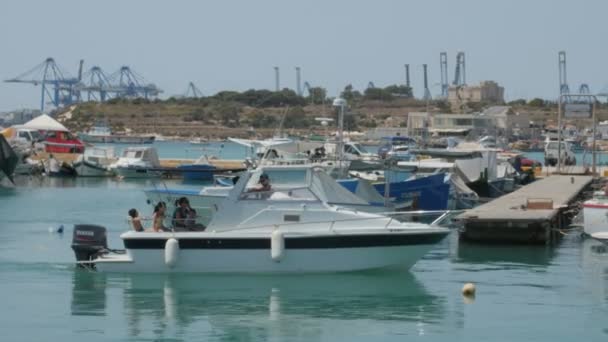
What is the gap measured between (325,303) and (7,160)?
41472 mm

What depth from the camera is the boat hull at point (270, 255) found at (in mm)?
23422

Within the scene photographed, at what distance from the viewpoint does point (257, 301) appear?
73.7ft

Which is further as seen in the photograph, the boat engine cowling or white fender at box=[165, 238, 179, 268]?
the boat engine cowling

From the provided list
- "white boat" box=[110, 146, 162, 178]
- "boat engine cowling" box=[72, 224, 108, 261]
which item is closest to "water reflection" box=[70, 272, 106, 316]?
"boat engine cowling" box=[72, 224, 108, 261]

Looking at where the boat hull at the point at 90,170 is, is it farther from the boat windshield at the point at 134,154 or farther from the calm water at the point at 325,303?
the calm water at the point at 325,303

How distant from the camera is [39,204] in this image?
1932 inches

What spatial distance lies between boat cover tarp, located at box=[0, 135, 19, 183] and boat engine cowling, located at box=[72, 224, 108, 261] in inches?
1474

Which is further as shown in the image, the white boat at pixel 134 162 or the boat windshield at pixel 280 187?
the white boat at pixel 134 162

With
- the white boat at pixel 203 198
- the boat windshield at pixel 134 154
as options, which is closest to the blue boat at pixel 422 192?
the white boat at pixel 203 198

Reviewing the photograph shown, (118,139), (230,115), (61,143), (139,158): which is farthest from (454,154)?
(230,115)

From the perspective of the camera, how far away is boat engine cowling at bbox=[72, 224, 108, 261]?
24203mm

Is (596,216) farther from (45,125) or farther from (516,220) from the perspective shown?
(45,125)

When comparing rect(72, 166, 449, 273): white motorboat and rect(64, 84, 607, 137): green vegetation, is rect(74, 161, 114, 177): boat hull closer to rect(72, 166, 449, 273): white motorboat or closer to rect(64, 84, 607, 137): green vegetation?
rect(72, 166, 449, 273): white motorboat

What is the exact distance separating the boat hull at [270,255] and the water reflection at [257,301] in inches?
9.0
